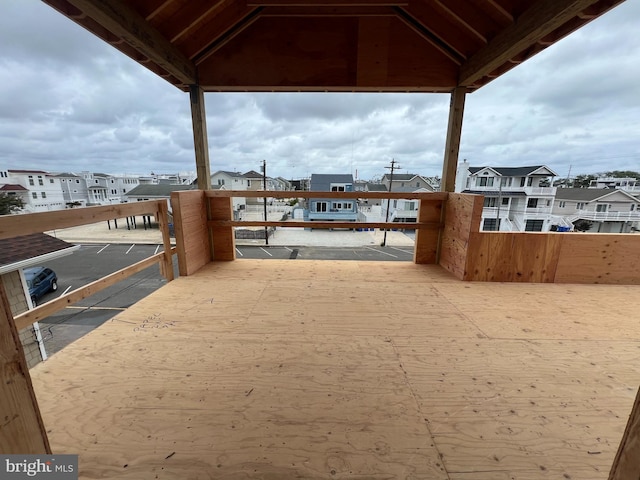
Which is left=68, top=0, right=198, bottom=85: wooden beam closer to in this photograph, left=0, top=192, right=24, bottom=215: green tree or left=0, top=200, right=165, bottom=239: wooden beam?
left=0, top=200, right=165, bottom=239: wooden beam

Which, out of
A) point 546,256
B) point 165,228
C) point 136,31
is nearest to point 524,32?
point 546,256

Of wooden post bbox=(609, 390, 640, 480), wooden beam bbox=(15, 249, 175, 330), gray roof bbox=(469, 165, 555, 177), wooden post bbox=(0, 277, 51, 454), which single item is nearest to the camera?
wooden post bbox=(609, 390, 640, 480)

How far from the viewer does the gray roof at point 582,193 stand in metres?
6.16

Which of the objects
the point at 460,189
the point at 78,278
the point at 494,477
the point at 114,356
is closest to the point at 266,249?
the point at 78,278

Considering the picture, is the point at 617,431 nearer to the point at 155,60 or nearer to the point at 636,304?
the point at 636,304

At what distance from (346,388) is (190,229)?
9.87 ft

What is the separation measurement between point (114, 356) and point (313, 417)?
155cm

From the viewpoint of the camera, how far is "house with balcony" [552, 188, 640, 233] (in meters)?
4.07

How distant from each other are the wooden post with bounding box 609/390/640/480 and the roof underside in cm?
338

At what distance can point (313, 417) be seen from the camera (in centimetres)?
140

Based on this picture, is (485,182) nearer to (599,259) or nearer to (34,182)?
(599,259)

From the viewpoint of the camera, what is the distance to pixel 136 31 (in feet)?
7.89

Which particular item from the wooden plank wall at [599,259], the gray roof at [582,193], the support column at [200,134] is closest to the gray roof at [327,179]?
the gray roof at [582,193]

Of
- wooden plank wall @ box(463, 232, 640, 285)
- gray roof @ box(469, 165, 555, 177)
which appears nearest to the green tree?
wooden plank wall @ box(463, 232, 640, 285)
